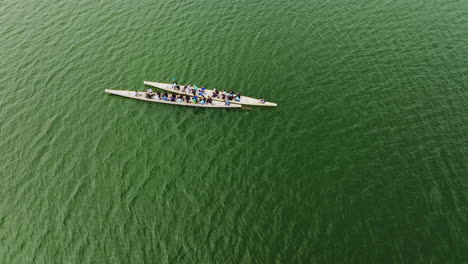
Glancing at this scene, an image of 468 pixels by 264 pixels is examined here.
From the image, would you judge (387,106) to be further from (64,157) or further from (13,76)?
(13,76)

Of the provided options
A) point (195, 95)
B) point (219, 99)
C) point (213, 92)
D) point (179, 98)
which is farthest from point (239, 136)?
point (179, 98)

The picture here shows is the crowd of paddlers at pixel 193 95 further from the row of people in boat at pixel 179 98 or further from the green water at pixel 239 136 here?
the green water at pixel 239 136

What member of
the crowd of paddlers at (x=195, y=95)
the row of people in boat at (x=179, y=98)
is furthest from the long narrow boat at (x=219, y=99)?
the row of people in boat at (x=179, y=98)

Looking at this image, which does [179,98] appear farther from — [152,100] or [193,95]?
[152,100]

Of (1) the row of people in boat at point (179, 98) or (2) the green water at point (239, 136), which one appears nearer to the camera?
(2) the green water at point (239, 136)

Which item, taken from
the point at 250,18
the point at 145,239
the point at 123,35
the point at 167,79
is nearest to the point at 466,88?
the point at 250,18

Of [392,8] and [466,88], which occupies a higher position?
[392,8]
